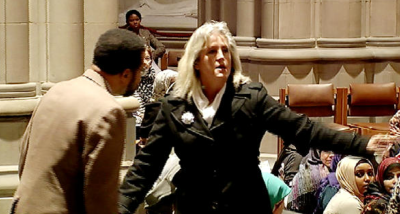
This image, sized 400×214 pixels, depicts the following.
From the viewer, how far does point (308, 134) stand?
471cm

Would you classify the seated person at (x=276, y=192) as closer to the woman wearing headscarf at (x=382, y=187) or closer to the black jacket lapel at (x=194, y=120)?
the black jacket lapel at (x=194, y=120)

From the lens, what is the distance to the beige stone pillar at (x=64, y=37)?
775 centimetres

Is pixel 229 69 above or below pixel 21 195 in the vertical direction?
above

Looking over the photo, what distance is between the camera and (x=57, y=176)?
12.9ft

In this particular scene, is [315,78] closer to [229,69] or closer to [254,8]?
[254,8]

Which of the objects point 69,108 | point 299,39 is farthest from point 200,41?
point 299,39

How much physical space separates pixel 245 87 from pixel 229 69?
0.38 ft

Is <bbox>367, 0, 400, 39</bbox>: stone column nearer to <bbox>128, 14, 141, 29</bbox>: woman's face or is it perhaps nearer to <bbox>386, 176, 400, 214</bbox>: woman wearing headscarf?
<bbox>128, 14, 141, 29</bbox>: woman's face

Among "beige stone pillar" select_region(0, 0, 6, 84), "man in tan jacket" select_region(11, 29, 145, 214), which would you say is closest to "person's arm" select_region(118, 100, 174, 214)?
"man in tan jacket" select_region(11, 29, 145, 214)

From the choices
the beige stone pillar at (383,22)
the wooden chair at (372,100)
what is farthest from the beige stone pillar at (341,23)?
the wooden chair at (372,100)

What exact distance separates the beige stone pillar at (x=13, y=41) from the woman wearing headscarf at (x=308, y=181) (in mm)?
2291

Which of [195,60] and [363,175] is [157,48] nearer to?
[363,175]

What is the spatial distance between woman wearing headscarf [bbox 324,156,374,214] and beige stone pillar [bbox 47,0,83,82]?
7.01 feet

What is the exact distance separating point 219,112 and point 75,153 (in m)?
1.08
